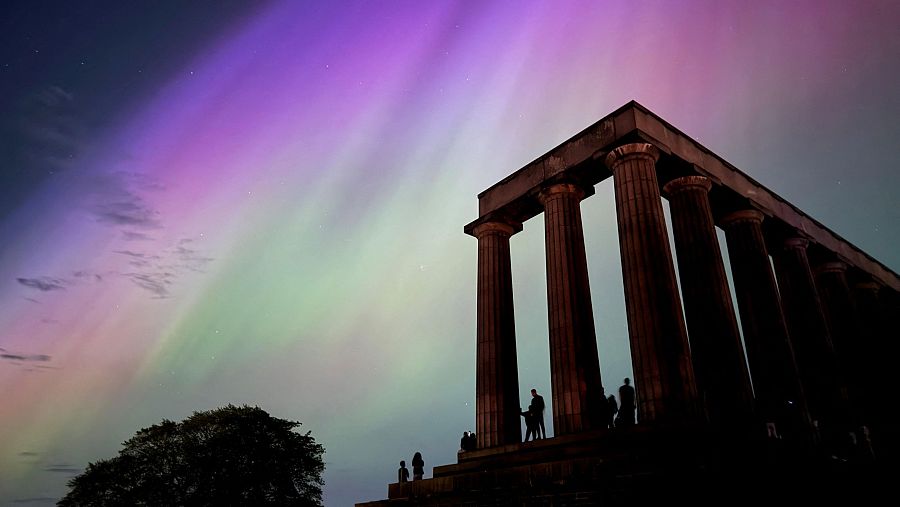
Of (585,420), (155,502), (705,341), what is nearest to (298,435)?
(155,502)

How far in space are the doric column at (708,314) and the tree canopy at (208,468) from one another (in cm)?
3921

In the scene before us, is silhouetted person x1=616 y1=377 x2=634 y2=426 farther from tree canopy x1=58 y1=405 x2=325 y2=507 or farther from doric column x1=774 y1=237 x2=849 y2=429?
tree canopy x1=58 y1=405 x2=325 y2=507

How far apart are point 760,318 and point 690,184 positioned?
813cm

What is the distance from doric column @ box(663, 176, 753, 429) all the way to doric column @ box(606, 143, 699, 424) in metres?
3.45

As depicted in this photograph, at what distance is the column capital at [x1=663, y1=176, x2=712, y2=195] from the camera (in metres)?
27.5

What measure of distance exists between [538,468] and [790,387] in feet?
50.7

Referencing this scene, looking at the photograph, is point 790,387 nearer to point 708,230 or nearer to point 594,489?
point 708,230

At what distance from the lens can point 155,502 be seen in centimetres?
4575

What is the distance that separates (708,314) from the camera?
82.9 ft

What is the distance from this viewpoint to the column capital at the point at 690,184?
2750 centimetres

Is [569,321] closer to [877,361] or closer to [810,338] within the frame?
[810,338]

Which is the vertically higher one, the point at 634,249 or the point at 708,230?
the point at 708,230

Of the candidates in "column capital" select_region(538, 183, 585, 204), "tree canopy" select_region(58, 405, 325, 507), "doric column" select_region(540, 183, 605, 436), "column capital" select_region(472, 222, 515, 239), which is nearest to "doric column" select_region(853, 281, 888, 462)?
"doric column" select_region(540, 183, 605, 436)

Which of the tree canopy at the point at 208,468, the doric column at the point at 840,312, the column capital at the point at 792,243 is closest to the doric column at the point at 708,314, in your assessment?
the column capital at the point at 792,243
